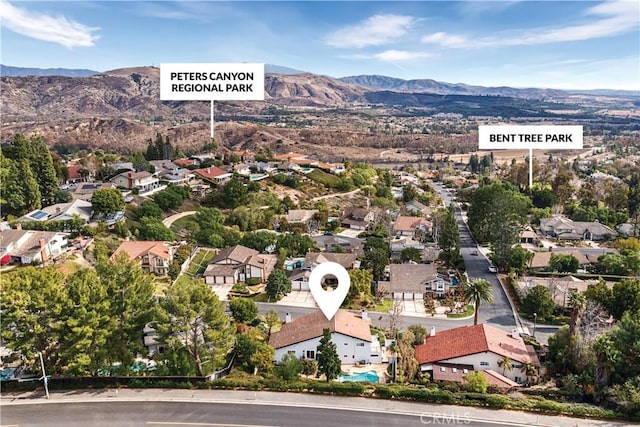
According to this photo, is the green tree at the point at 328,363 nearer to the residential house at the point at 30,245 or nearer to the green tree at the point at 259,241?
the green tree at the point at 259,241

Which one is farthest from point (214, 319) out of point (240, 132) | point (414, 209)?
point (240, 132)

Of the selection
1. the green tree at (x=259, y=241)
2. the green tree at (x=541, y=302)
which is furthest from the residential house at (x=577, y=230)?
the green tree at (x=259, y=241)

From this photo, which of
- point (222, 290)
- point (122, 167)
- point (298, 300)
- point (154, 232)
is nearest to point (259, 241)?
point (222, 290)

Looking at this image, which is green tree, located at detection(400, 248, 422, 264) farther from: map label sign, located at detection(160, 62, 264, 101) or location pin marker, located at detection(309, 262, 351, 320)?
map label sign, located at detection(160, 62, 264, 101)

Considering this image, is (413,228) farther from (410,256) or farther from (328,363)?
(328,363)

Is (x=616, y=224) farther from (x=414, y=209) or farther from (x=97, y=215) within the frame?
(x=97, y=215)

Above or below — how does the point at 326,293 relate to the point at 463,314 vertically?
above

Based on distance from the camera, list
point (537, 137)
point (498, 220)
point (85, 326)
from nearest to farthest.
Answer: point (85, 326) → point (537, 137) → point (498, 220)
